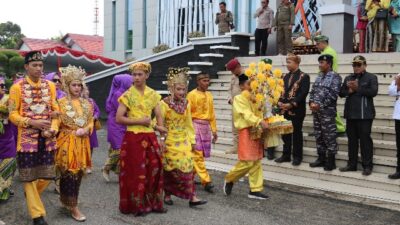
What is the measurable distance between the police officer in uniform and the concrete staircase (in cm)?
26

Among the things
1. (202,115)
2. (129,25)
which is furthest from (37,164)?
(129,25)

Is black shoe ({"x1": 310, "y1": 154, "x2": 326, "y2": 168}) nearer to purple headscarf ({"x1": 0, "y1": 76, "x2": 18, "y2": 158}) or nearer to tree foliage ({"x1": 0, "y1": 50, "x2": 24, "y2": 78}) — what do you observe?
purple headscarf ({"x1": 0, "y1": 76, "x2": 18, "y2": 158})

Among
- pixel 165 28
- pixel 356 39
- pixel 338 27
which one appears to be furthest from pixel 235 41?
pixel 165 28

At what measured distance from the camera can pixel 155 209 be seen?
6.16 meters

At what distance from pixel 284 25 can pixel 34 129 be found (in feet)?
28.0

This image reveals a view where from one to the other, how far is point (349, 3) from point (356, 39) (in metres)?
1.92

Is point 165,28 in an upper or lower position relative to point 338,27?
upper

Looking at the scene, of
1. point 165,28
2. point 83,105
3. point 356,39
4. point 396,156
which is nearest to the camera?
point 83,105

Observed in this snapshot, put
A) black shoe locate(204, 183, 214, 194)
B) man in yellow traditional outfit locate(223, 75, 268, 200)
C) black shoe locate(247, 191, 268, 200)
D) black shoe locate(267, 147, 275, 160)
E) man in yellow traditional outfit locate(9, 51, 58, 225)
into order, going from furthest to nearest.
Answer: black shoe locate(267, 147, 275, 160) → black shoe locate(204, 183, 214, 194) → black shoe locate(247, 191, 268, 200) → man in yellow traditional outfit locate(223, 75, 268, 200) → man in yellow traditional outfit locate(9, 51, 58, 225)

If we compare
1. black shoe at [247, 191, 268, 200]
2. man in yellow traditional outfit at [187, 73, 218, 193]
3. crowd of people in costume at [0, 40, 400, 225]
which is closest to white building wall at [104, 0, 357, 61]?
crowd of people in costume at [0, 40, 400, 225]

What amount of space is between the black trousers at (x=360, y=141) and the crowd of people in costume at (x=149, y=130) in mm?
15

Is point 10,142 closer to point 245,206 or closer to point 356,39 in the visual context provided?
point 245,206

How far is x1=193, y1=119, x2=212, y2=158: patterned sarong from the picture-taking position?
764cm

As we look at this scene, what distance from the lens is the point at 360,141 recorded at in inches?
300
